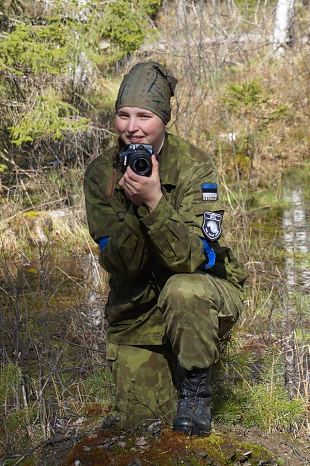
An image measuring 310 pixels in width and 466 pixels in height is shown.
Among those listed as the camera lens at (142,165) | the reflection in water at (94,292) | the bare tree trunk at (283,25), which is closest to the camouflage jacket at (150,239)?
the camera lens at (142,165)

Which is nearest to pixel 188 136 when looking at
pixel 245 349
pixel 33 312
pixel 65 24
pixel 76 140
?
pixel 76 140

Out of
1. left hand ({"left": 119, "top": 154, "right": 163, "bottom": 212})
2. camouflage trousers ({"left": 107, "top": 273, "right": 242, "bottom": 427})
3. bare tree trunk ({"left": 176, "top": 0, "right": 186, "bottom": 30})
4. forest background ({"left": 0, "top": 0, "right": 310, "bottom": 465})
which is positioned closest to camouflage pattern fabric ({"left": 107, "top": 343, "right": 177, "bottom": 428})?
camouflage trousers ({"left": 107, "top": 273, "right": 242, "bottom": 427})

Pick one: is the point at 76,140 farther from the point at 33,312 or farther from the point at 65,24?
the point at 33,312

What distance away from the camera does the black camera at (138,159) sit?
2967 millimetres

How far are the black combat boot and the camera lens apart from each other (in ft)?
2.73

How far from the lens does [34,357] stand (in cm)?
473

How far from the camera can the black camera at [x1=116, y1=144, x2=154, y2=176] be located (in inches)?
117

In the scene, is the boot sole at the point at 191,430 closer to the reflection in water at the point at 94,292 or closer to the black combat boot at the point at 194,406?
the black combat boot at the point at 194,406

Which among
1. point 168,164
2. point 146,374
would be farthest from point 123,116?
point 146,374

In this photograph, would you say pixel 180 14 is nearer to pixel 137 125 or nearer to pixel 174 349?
pixel 137 125

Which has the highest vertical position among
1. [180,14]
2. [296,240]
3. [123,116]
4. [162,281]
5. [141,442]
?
[180,14]

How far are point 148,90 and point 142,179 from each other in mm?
546

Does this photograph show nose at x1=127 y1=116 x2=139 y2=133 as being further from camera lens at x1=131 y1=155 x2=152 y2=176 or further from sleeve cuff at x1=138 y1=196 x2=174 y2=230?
sleeve cuff at x1=138 y1=196 x2=174 y2=230

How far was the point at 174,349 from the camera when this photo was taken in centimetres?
313
